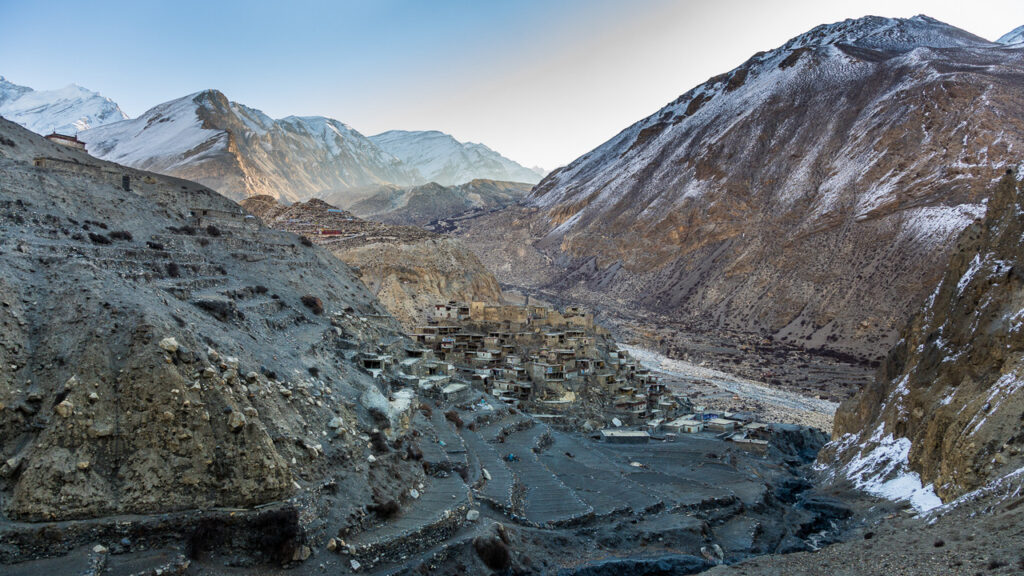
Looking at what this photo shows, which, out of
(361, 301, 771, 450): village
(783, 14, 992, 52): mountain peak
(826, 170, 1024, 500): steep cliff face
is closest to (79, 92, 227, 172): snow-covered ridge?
(361, 301, 771, 450): village

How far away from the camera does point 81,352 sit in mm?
12594

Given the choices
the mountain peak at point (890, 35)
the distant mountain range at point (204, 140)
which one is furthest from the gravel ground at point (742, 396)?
the mountain peak at point (890, 35)

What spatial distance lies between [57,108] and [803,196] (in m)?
154

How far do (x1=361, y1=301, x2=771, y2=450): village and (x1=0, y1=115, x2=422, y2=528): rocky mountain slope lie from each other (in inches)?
294

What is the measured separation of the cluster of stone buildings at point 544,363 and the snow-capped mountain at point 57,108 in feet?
411

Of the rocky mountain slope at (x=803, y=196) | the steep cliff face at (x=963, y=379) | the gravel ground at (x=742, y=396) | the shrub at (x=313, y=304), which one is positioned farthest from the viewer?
the rocky mountain slope at (x=803, y=196)

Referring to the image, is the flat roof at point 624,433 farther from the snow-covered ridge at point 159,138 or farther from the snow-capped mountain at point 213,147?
the snow-covered ridge at point 159,138

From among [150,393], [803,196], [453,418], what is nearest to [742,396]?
[453,418]

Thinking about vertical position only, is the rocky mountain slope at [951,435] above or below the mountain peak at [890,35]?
below

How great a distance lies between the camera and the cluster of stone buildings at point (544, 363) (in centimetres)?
3081

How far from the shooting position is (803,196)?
263 feet

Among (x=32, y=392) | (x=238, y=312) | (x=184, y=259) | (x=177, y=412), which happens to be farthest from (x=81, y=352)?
(x=184, y=259)

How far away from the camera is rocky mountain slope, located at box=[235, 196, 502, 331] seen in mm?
45312

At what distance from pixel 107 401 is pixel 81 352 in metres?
1.25
